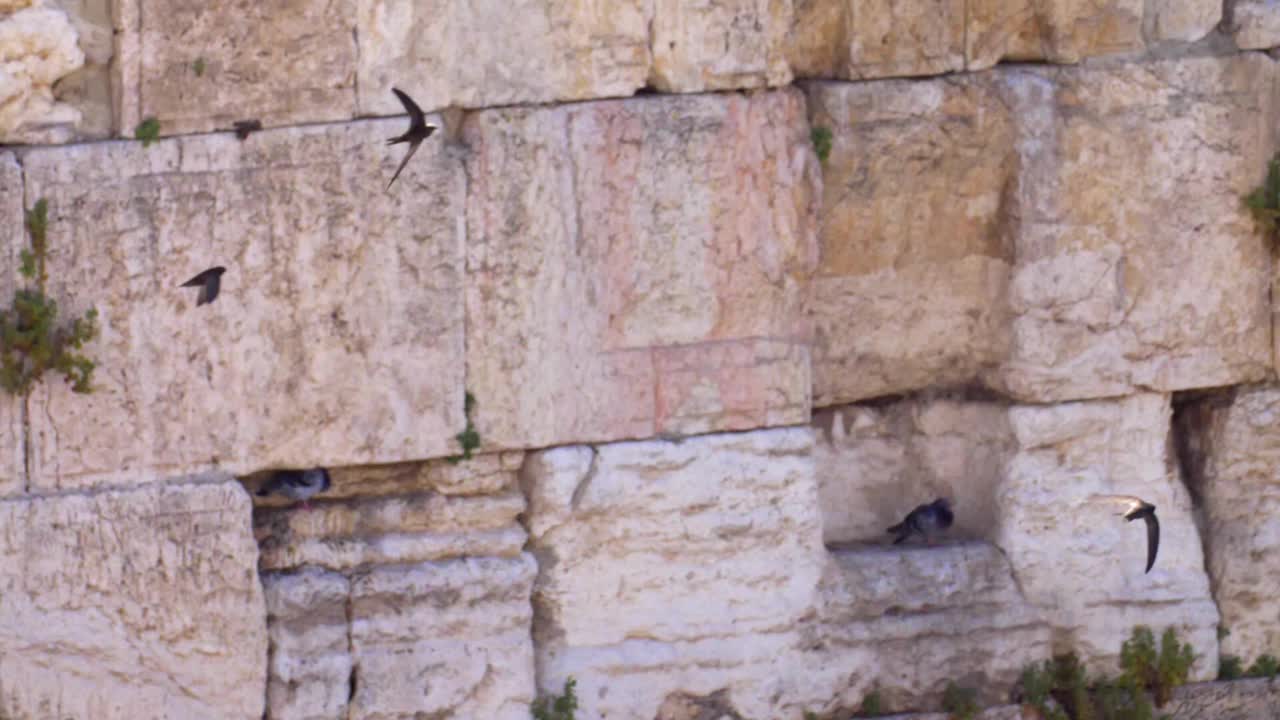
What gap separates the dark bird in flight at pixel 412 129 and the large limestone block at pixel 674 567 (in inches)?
42.6

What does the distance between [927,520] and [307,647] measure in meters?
2.27

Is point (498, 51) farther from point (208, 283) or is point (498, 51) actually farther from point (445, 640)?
point (445, 640)

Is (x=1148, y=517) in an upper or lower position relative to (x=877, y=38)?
lower

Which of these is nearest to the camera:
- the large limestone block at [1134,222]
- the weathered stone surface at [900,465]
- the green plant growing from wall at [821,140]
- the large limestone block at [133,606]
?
the large limestone block at [133,606]

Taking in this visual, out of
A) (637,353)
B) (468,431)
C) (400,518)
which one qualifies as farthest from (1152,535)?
(400,518)

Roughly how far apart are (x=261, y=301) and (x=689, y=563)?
1697 millimetres

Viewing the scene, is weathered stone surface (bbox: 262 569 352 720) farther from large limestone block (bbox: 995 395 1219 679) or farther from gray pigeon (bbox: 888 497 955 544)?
large limestone block (bbox: 995 395 1219 679)


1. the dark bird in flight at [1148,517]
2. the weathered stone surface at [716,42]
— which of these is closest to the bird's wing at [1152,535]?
the dark bird in flight at [1148,517]

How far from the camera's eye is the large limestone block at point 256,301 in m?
6.89

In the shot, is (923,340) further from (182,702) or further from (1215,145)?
(182,702)

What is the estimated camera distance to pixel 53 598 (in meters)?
6.88

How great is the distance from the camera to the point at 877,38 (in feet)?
25.3

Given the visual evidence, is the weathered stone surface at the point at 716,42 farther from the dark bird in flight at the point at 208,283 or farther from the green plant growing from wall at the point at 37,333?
the green plant growing from wall at the point at 37,333

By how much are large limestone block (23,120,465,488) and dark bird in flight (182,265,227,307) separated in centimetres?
3
